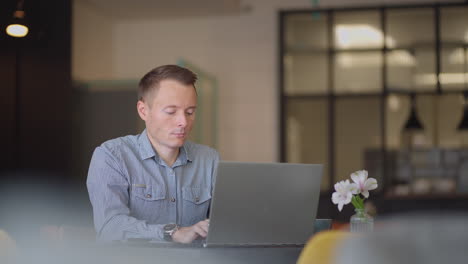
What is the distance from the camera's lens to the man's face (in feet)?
9.16

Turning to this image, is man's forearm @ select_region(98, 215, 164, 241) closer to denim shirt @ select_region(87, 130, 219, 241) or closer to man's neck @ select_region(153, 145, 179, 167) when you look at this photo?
denim shirt @ select_region(87, 130, 219, 241)

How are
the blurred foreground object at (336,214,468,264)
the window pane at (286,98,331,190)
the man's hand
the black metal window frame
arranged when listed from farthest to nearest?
the window pane at (286,98,331,190) < the black metal window frame < the man's hand < the blurred foreground object at (336,214,468,264)

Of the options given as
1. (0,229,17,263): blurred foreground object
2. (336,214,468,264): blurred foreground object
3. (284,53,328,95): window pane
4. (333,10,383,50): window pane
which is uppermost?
(333,10,383,50): window pane

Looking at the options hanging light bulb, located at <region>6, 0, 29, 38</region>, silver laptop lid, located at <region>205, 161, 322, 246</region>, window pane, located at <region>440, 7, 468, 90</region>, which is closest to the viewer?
silver laptop lid, located at <region>205, 161, 322, 246</region>

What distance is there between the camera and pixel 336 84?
9.66 meters

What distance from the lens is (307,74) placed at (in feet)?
31.8

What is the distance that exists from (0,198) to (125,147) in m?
3.89

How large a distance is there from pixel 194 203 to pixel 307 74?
700cm

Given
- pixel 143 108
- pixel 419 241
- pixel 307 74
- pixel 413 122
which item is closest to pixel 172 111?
pixel 143 108

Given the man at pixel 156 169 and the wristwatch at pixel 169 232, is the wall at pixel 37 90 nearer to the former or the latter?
the man at pixel 156 169

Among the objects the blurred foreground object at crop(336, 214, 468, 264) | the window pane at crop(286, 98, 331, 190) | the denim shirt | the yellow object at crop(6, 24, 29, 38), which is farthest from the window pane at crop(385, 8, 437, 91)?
the blurred foreground object at crop(336, 214, 468, 264)

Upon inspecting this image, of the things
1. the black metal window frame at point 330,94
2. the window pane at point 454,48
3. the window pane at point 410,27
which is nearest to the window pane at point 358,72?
the black metal window frame at point 330,94

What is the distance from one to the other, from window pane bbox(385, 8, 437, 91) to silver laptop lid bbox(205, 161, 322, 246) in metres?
7.60

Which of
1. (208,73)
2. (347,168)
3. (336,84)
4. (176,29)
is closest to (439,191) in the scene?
(347,168)
